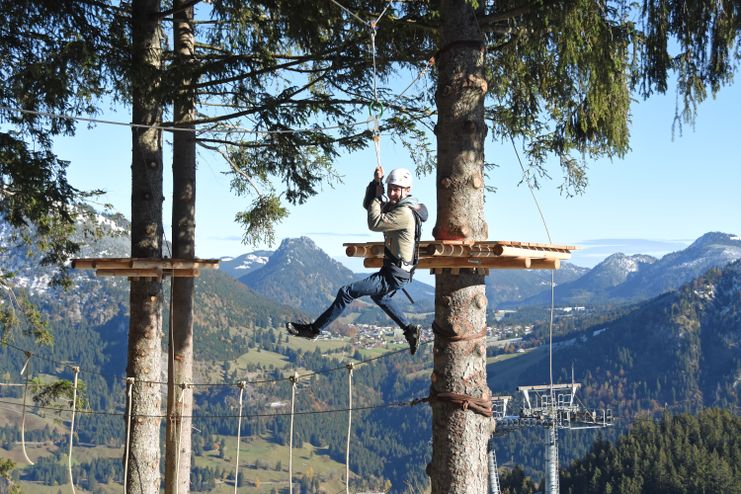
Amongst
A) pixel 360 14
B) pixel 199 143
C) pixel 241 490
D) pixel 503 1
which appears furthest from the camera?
pixel 241 490

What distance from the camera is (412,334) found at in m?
7.02

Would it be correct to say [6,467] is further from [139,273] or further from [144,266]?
[144,266]

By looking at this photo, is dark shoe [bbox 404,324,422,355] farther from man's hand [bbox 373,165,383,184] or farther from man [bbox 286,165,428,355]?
man's hand [bbox 373,165,383,184]

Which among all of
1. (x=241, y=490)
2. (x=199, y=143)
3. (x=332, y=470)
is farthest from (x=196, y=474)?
(x=199, y=143)

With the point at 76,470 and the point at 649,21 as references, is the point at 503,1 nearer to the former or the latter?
the point at 649,21

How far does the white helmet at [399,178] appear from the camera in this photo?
644 centimetres

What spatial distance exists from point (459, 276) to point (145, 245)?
437 centimetres

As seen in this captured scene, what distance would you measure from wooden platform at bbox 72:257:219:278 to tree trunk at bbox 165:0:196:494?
84cm

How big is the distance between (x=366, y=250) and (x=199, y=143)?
587 cm

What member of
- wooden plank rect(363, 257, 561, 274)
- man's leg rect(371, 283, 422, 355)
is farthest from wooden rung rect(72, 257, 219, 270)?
wooden plank rect(363, 257, 561, 274)

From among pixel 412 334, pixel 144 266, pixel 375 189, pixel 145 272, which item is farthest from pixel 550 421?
pixel 375 189

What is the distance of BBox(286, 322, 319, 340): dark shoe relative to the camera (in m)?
6.82

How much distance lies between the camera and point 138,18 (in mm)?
9695

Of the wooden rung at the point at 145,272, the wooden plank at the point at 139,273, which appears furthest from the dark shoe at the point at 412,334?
the wooden plank at the point at 139,273
